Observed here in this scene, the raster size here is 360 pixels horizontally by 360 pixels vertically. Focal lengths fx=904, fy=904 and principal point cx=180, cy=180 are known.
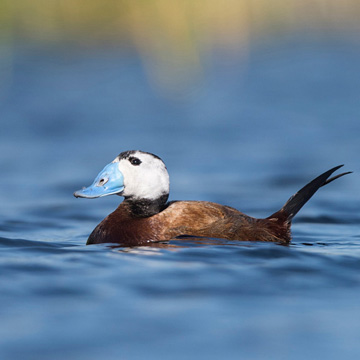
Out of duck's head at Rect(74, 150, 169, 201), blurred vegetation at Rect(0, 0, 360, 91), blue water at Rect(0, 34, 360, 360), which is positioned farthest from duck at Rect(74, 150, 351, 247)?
blurred vegetation at Rect(0, 0, 360, 91)

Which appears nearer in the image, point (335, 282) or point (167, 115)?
point (335, 282)

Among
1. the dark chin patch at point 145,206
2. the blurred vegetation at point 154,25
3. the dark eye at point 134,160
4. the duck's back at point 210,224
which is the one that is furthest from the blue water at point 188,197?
the dark eye at point 134,160

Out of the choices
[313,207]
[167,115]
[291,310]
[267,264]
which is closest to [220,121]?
[167,115]

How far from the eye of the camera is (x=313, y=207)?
11242 millimetres

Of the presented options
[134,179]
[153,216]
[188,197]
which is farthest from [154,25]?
[153,216]

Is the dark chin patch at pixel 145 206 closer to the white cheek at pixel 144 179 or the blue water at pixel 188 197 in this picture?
the white cheek at pixel 144 179

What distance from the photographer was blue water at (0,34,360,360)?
17.9ft

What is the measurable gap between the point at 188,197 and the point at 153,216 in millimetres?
3518

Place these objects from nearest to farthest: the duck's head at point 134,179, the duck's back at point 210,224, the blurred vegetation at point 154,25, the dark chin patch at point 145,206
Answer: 1. the duck's back at point 210,224
2. the duck's head at point 134,179
3. the dark chin patch at point 145,206
4. the blurred vegetation at point 154,25

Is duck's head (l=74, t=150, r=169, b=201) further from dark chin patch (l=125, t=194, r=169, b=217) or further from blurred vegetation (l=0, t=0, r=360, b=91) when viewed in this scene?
blurred vegetation (l=0, t=0, r=360, b=91)

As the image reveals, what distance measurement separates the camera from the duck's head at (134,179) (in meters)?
7.96

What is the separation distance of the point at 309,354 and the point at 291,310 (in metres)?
0.80

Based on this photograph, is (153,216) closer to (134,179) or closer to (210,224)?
(134,179)

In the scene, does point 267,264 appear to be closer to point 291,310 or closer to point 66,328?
point 291,310
